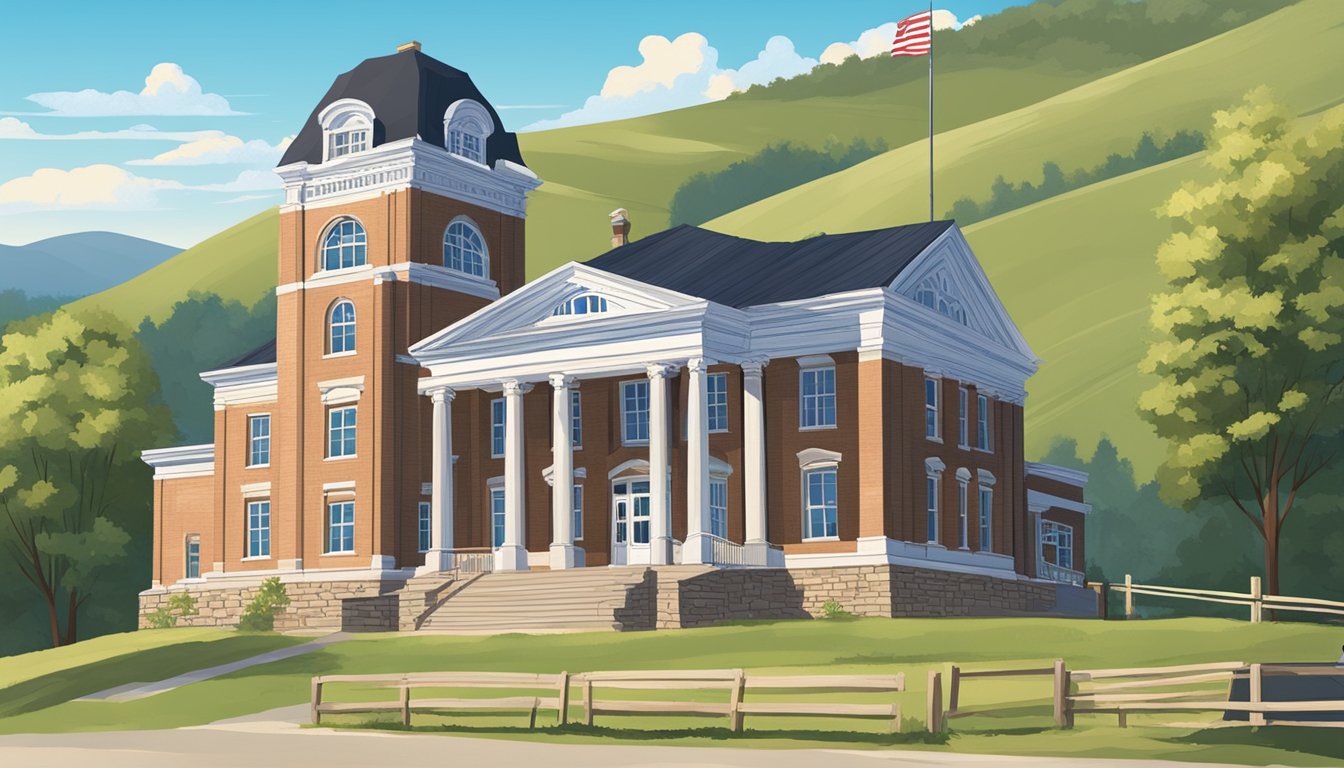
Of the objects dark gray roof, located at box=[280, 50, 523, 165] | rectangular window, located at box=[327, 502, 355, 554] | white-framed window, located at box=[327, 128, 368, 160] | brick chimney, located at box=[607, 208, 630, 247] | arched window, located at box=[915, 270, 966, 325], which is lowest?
rectangular window, located at box=[327, 502, 355, 554]

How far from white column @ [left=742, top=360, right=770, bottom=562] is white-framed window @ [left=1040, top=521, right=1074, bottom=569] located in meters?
19.9

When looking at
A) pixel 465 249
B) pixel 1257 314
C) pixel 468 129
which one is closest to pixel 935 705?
pixel 1257 314

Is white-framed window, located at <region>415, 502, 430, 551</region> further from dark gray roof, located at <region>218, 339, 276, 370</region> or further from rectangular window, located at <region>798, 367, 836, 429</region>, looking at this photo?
rectangular window, located at <region>798, 367, 836, 429</region>

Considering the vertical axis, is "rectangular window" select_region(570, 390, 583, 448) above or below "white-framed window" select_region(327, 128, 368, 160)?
below

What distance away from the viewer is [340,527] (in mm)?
64250

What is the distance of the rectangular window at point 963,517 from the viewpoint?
6016 cm

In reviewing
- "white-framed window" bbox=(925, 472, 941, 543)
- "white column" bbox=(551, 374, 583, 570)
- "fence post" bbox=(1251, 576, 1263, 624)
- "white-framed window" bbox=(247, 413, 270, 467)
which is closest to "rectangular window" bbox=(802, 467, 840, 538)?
"white-framed window" bbox=(925, 472, 941, 543)

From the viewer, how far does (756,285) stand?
192 ft

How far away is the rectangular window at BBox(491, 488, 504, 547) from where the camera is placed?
62.7 m

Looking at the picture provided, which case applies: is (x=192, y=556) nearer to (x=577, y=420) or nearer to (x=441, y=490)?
(x=441, y=490)

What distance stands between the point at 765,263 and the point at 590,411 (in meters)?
7.47

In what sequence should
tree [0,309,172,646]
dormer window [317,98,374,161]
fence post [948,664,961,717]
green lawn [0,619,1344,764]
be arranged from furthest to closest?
tree [0,309,172,646] < dormer window [317,98,374,161] < green lawn [0,619,1344,764] < fence post [948,664,961,717]

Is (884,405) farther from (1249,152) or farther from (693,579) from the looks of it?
(1249,152)

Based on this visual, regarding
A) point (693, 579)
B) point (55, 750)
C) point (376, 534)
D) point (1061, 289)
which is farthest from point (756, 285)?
point (1061, 289)
